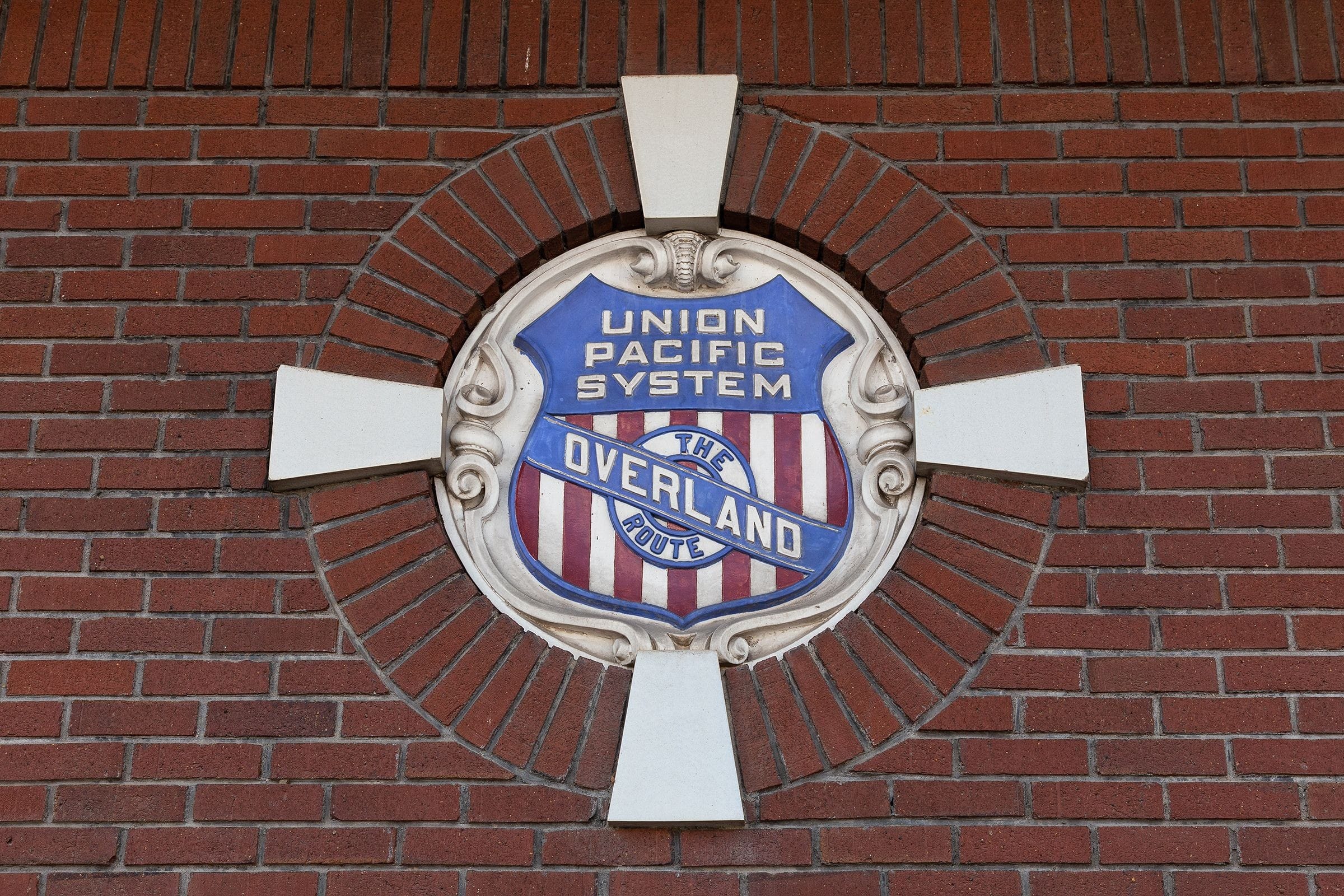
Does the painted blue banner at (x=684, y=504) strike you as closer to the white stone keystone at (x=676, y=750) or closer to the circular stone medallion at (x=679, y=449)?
the circular stone medallion at (x=679, y=449)

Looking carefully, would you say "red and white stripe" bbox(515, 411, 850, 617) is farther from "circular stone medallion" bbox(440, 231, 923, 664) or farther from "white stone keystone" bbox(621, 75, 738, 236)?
"white stone keystone" bbox(621, 75, 738, 236)

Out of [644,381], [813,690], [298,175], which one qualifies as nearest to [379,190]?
[298,175]

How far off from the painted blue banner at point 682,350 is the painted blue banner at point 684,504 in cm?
10

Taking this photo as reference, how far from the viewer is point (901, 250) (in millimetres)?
3318

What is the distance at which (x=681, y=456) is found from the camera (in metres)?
3.21

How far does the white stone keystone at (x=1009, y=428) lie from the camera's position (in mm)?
3104

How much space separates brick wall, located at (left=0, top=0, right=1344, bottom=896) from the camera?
2.87 metres

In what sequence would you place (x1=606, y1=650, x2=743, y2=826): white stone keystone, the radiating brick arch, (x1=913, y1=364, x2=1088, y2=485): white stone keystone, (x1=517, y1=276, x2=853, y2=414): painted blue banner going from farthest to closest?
1. (x1=517, y1=276, x2=853, y2=414): painted blue banner
2. (x1=913, y1=364, x2=1088, y2=485): white stone keystone
3. the radiating brick arch
4. (x1=606, y1=650, x2=743, y2=826): white stone keystone

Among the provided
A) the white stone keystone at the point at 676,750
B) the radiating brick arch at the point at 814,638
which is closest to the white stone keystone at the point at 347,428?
the radiating brick arch at the point at 814,638

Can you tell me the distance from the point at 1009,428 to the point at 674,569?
73 cm

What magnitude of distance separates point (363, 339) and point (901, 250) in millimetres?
1153

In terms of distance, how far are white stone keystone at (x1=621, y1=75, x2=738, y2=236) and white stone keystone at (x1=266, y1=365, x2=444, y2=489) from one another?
65cm

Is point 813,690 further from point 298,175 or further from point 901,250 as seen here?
point 298,175

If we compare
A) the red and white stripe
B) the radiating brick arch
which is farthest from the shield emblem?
the radiating brick arch
